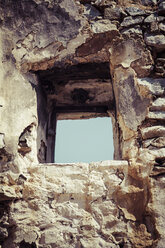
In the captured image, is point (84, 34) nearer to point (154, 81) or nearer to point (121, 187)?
point (154, 81)

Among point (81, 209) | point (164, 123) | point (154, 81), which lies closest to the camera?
point (81, 209)

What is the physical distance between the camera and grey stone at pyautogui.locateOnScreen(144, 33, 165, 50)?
7.20 feet

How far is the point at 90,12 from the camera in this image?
2346 millimetres

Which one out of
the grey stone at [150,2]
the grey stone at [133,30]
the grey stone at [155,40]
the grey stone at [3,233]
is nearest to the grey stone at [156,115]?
the grey stone at [155,40]

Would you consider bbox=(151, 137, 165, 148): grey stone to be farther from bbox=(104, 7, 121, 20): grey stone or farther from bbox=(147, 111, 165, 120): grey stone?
bbox=(104, 7, 121, 20): grey stone

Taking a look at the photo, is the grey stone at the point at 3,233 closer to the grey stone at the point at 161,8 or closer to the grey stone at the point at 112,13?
the grey stone at the point at 112,13

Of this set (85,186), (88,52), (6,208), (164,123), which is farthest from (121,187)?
(88,52)

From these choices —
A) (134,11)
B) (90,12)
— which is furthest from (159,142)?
(90,12)

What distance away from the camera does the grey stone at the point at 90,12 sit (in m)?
2.33

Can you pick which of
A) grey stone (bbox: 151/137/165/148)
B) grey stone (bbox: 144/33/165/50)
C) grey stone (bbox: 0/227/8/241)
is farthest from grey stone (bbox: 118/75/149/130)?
grey stone (bbox: 0/227/8/241)

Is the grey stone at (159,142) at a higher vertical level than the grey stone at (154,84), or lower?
lower

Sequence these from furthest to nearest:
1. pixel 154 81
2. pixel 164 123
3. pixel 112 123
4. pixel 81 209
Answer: pixel 112 123, pixel 154 81, pixel 164 123, pixel 81 209

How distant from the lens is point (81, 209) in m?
1.83

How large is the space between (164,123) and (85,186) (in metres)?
0.69
